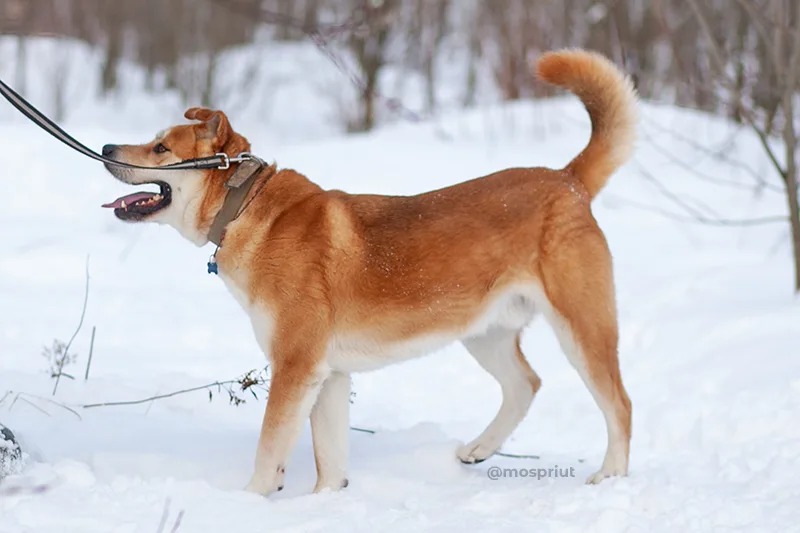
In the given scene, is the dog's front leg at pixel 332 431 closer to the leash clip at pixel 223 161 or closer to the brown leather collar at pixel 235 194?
the brown leather collar at pixel 235 194

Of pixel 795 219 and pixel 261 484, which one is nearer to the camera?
pixel 261 484

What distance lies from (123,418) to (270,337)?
3.79ft

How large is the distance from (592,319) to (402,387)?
222 cm

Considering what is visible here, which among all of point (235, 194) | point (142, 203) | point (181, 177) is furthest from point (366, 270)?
point (142, 203)

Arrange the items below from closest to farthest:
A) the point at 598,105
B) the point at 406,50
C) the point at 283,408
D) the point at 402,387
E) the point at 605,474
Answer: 1. the point at 283,408
2. the point at 605,474
3. the point at 598,105
4. the point at 402,387
5. the point at 406,50

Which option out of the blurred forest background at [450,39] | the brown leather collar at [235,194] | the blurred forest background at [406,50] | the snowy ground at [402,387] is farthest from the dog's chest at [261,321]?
the blurred forest background at [450,39]

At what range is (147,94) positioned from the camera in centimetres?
1973

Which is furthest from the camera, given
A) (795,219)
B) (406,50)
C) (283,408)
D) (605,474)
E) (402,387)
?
(406,50)

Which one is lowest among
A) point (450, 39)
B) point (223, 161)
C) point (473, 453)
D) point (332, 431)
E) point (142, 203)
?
point (473, 453)

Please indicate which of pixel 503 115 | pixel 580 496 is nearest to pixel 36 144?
pixel 503 115

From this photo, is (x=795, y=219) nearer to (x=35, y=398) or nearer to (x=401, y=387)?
(x=401, y=387)

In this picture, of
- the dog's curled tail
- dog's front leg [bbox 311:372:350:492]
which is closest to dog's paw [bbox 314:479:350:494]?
dog's front leg [bbox 311:372:350:492]

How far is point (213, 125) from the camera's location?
161 inches

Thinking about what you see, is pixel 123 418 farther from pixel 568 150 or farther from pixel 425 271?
pixel 568 150
